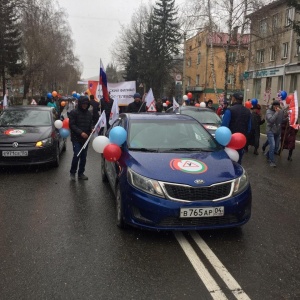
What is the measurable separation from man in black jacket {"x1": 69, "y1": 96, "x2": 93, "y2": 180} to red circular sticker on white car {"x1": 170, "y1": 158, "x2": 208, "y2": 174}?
10.1ft

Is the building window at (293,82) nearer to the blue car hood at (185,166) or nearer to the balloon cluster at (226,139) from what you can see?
the balloon cluster at (226,139)

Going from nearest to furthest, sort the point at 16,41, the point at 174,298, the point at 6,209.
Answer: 1. the point at 174,298
2. the point at 6,209
3. the point at 16,41

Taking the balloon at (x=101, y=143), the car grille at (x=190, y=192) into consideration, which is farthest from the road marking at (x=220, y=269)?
the balloon at (x=101, y=143)

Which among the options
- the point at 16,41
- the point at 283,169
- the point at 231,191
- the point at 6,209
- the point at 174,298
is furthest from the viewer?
the point at 16,41

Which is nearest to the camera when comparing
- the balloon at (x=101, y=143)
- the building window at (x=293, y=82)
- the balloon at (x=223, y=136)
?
the balloon at (x=101, y=143)

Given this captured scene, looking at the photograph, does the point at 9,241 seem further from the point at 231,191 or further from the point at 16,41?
the point at 16,41

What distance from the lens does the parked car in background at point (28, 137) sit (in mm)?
7867

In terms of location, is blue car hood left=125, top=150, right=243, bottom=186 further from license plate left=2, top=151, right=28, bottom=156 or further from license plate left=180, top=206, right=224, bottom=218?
license plate left=2, top=151, right=28, bottom=156

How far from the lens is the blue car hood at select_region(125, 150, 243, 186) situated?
4.30 m

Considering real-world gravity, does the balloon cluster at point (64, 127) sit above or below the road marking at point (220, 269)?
above

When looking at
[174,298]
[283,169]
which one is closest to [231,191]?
[174,298]

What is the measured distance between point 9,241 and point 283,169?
7189 millimetres

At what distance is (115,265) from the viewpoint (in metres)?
3.74

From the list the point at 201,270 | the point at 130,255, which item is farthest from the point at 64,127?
the point at 201,270
